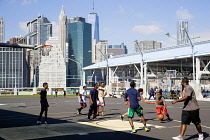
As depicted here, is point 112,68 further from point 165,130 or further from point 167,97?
point 165,130

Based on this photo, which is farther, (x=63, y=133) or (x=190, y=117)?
(x=63, y=133)

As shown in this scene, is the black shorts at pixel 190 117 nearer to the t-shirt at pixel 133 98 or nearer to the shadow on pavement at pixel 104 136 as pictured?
the shadow on pavement at pixel 104 136

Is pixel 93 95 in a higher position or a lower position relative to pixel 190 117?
higher

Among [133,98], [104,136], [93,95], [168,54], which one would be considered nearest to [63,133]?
[104,136]

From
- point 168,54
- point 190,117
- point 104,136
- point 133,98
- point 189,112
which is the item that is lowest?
point 104,136

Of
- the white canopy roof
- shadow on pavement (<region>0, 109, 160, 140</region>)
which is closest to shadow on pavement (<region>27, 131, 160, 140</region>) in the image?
shadow on pavement (<region>0, 109, 160, 140</region>)

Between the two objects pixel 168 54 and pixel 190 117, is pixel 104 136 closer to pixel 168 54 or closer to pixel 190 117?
pixel 190 117

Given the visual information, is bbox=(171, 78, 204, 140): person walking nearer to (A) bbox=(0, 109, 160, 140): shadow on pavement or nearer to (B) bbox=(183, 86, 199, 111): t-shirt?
(B) bbox=(183, 86, 199, 111): t-shirt

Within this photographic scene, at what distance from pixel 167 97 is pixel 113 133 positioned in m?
36.7

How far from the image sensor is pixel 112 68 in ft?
230

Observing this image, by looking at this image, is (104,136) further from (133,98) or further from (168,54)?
(168,54)

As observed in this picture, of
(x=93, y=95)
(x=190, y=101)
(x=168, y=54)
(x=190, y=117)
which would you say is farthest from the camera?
(x=168, y=54)

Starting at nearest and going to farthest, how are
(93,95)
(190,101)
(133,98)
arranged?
(190,101)
(133,98)
(93,95)

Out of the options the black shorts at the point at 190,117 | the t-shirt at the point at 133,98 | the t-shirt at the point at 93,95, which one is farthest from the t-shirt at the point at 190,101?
the t-shirt at the point at 93,95
